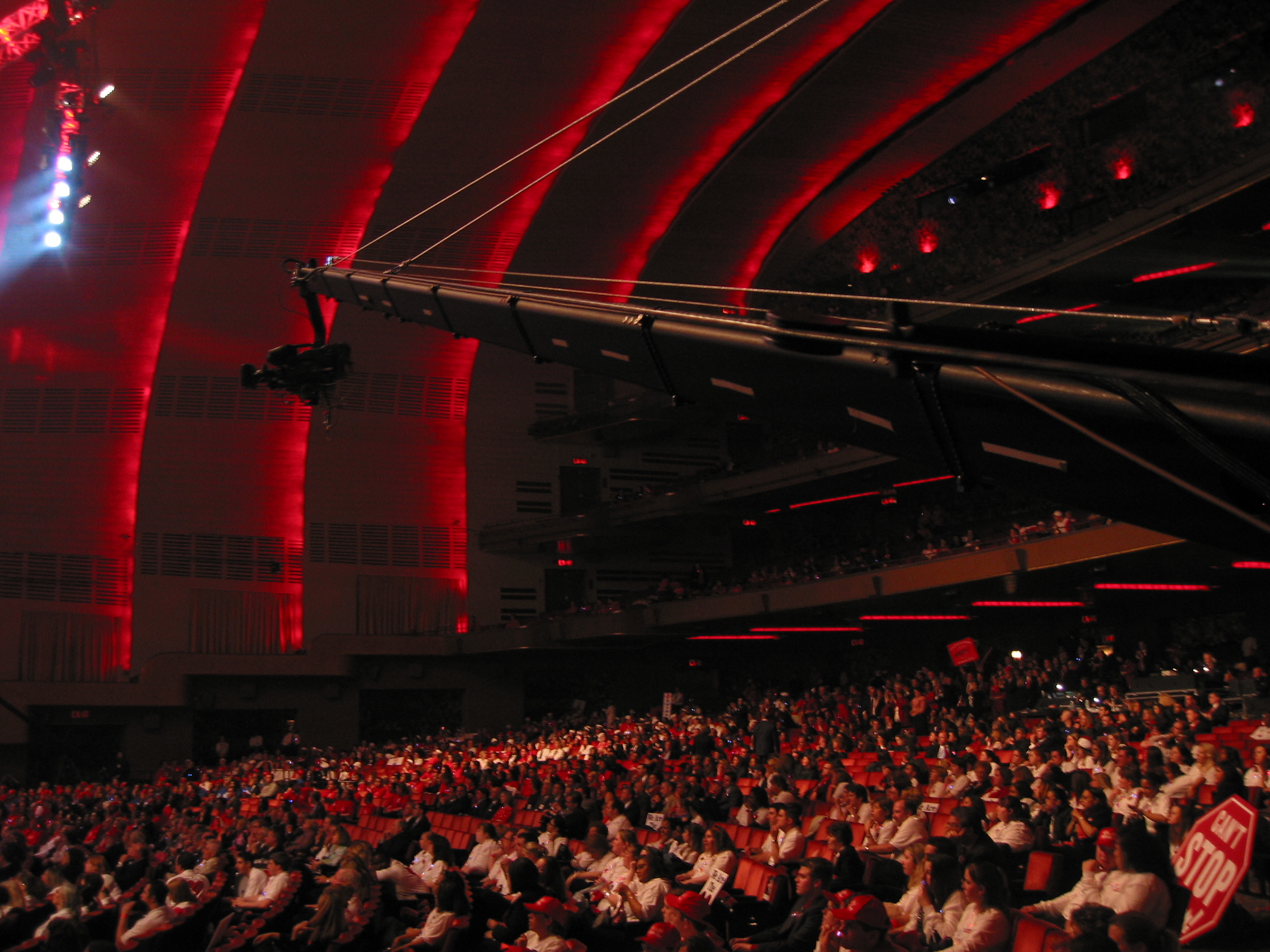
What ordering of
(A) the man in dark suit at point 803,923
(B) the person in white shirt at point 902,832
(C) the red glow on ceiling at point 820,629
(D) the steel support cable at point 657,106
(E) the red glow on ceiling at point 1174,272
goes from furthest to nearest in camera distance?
(C) the red glow on ceiling at point 820,629, (E) the red glow on ceiling at point 1174,272, (B) the person in white shirt at point 902,832, (A) the man in dark suit at point 803,923, (D) the steel support cable at point 657,106

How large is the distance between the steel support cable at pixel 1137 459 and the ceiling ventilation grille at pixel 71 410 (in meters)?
26.8

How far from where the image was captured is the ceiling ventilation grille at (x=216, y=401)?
2603 centimetres

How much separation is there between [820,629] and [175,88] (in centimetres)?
1747

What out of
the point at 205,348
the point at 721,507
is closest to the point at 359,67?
the point at 205,348

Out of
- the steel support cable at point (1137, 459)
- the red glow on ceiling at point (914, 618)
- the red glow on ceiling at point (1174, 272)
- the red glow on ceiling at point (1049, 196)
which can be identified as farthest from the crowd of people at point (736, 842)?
the red glow on ceiling at point (1049, 196)

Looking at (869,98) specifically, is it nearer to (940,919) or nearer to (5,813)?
(940,919)

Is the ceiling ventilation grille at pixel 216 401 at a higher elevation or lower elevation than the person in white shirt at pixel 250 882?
higher

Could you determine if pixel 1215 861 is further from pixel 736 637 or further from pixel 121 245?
pixel 736 637

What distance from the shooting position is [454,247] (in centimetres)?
2442

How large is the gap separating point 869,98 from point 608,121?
16.1ft

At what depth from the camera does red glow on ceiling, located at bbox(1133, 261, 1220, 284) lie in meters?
19.2

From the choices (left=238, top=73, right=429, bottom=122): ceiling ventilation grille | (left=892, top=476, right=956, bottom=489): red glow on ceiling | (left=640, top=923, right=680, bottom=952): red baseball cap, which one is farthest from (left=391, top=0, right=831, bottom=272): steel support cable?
(left=892, top=476, right=956, bottom=489): red glow on ceiling

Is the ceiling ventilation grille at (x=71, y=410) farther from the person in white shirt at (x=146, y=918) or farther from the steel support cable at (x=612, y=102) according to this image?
the person in white shirt at (x=146, y=918)

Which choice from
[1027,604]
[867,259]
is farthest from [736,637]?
[867,259]
